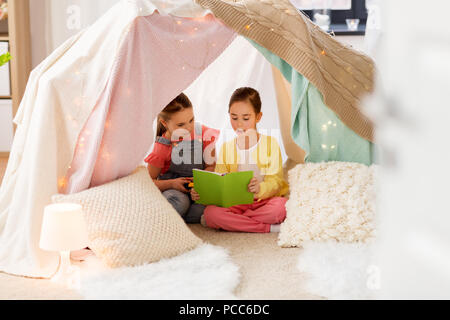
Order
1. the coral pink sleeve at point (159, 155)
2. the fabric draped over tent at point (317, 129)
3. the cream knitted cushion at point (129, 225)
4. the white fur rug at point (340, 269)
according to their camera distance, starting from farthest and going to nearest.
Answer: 1. the coral pink sleeve at point (159, 155)
2. the fabric draped over tent at point (317, 129)
3. the cream knitted cushion at point (129, 225)
4. the white fur rug at point (340, 269)

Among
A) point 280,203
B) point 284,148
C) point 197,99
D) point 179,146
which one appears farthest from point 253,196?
point 197,99

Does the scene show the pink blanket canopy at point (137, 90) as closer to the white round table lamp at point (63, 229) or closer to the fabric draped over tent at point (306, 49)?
the fabric draped over tent at point (306, 49)

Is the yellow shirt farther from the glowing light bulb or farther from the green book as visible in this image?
the glowing light bulb

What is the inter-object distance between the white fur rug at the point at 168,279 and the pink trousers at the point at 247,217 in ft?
→ 1.17

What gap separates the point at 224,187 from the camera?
6.73 feet

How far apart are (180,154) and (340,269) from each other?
99cm

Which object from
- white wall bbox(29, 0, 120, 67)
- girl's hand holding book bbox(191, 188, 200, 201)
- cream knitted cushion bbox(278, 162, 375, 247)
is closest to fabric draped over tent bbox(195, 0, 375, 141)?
cream knitted cushion bbox(278, 162, 375, 247)

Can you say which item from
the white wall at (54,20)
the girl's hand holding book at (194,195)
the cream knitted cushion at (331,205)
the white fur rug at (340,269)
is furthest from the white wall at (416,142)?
the white wall at (54,20)

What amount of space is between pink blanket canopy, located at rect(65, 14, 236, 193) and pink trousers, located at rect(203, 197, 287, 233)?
411 millimetres

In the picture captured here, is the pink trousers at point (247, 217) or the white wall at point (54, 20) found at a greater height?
the white wall at point (54, 20)

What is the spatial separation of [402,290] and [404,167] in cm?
16

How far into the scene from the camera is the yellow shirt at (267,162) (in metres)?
2.22
